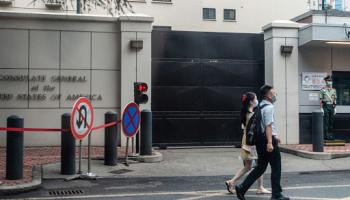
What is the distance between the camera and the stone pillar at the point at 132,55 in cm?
1466

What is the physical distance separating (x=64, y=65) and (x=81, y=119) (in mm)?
5121

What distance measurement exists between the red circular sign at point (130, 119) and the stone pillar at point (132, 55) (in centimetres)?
302

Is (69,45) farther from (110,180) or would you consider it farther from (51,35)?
(110,180)

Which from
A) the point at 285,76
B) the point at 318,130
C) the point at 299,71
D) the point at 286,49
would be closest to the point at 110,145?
the point at 318,130

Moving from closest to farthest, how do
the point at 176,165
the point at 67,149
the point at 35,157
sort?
the point at 67,149, the point at 176,165, the point at 35,157

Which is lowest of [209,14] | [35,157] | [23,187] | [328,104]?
[23,187]

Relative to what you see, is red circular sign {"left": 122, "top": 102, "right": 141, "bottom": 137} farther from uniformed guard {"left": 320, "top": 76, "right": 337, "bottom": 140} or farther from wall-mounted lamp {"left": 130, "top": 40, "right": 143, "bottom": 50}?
uniformed guard {"left": 320, "top": 76, "right": 337, "bottom": 140}

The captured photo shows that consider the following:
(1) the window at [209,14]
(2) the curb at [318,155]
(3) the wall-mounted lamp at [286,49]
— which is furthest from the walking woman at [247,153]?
(1) the window at [209,14]

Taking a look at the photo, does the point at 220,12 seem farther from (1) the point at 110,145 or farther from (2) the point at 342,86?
(1) the point at 110,145

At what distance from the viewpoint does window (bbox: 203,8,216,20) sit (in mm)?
33781

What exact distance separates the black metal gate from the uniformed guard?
212 centimetres

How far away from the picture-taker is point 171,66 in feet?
50.2

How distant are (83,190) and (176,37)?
7.60 m

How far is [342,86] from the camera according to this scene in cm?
1644
